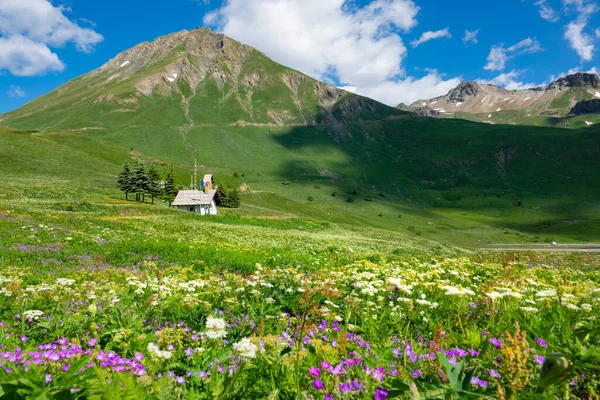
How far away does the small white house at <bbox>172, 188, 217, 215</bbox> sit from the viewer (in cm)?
7125

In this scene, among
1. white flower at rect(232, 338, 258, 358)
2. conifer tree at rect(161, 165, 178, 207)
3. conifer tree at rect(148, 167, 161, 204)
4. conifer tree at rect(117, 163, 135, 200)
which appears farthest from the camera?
conifer tree at rect(161, 165, 178, 207)

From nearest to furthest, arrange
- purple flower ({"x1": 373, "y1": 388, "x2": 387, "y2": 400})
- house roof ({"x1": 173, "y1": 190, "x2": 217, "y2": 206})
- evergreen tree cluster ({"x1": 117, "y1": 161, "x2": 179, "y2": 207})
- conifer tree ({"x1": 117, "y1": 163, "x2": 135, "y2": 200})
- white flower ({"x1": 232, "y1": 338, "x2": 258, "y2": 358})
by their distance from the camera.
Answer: purple flower ({"x1": 373, "y1": 388, "x2": 387, "y2": 400}), white flower ({"x1": 232, "y1": 338, "x2": 258, "y2": 358}), house roof ({"x1": 173, "y1": 190, "x2": 217, "y2": 206}), conifer tree ({"x1": 117, "y1": 163, "x2": 135, "y2": 200}), evergreen tree cluster ({"x1": 117, "y1": 161, "x2": 179, "y2": 207})

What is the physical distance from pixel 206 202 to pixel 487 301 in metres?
68.9

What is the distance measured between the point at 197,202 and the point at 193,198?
180cm

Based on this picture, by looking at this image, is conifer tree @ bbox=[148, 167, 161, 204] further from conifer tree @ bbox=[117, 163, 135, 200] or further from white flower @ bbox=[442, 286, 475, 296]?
white flower @ bbox=[442, 286, 475, 296]

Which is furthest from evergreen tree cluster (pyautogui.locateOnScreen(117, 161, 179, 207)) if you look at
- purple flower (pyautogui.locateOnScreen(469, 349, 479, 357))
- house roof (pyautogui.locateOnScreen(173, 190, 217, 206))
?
purple flower (pyautogui.locateOnScreen(469, 349, 479, 357))

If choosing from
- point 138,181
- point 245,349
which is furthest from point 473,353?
point 138,181

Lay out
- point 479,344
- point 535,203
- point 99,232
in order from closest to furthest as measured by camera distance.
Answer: point 479,344 < point 99,232 < point 535,203

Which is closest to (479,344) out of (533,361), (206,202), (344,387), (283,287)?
(533,361)

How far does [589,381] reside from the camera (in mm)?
3174

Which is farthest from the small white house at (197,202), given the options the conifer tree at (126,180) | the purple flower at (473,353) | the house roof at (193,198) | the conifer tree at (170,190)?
the purple flower at (473,353)

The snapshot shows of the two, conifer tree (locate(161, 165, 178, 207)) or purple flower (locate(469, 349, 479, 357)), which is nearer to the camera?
purple flower (locate(469, 349, 479, 357))

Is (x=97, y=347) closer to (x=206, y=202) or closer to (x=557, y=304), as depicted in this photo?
(x=557, y=304)

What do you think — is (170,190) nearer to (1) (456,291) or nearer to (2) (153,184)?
(2) (153,184)
